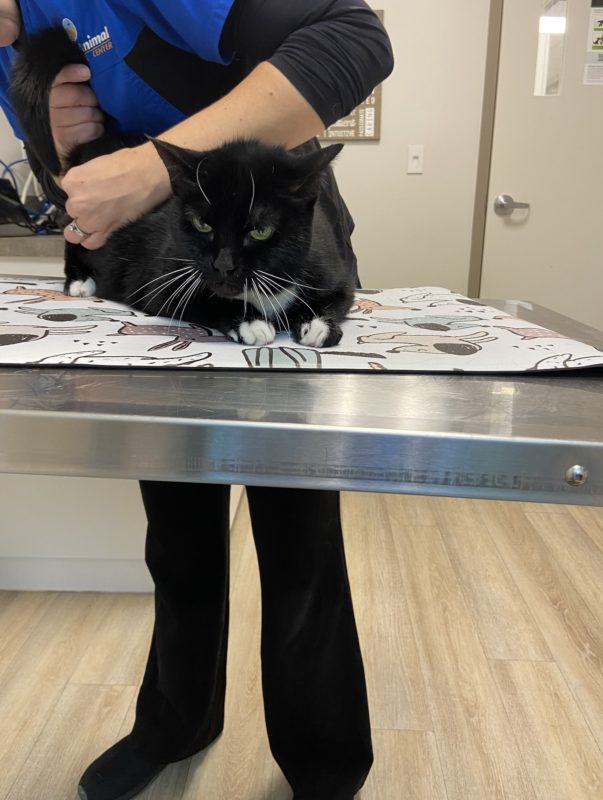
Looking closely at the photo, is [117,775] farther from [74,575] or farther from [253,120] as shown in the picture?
[253,120]

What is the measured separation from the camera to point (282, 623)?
759 millimetres

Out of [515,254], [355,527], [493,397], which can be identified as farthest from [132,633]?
[515,254]

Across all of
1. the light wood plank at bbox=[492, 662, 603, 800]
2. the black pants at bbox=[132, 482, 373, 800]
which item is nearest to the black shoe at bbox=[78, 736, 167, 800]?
the black pants at bbox=[132, 482, 373, 800]

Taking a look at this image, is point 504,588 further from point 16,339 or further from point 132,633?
point 16,339

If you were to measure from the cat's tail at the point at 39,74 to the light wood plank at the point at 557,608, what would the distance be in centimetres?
140

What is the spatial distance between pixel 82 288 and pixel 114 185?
0.32 meters

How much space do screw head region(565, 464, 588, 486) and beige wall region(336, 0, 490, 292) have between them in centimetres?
225

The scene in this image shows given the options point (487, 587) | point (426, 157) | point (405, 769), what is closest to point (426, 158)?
point (426, 157)

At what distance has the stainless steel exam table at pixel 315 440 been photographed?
0.38m

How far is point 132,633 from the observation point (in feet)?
4.46

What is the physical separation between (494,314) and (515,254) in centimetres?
170

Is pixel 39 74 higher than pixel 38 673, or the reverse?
pixel 39 74

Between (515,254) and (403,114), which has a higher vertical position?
(403,114)

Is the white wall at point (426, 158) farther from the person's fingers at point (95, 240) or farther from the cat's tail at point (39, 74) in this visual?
the person's fingers at point (95, 240)
